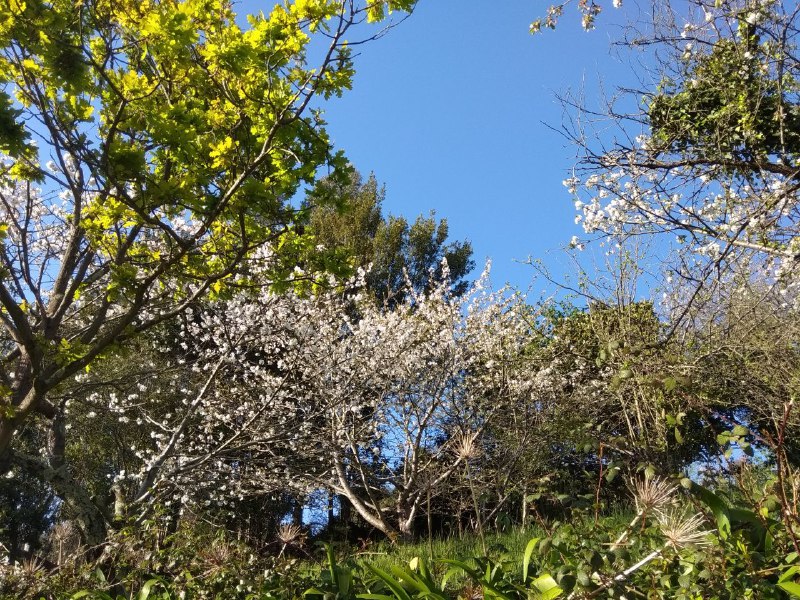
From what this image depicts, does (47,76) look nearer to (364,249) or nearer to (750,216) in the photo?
(750,216)

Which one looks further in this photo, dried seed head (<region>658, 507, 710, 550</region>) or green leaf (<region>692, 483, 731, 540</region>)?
green leaf (<region>692, 483, 731, 540</region>)

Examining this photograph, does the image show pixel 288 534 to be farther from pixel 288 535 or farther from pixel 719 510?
pixel 719 510

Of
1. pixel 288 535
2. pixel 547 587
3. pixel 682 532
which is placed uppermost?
pixel 288 535

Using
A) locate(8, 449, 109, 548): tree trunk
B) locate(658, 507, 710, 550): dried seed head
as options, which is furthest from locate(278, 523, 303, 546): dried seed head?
locate(658, 507, 710, 550): dried seed head

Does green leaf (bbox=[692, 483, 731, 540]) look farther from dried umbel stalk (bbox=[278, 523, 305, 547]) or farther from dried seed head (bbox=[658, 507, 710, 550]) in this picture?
dried umbel stalk (bbox=[278, 523, 305, 547])

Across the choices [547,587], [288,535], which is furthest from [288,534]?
[547,587]

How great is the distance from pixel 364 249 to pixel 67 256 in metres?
12.5

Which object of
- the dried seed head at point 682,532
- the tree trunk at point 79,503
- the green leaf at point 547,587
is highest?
the tree trunk at point 79,503

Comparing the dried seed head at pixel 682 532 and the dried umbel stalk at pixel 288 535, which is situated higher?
the dried umbel stalk at pixel 288 535

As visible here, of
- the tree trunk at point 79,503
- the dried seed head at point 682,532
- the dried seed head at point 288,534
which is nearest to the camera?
the dried seed head at point 682,532

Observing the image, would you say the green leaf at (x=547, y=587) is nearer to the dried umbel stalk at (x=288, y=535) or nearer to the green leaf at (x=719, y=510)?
the green leaf at (x=719, y=510)

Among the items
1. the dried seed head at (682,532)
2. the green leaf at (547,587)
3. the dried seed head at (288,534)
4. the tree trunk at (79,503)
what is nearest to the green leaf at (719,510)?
the dried seed head at (682,532)

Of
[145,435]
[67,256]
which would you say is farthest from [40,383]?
[145,435]

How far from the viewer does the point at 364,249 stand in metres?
16.2
